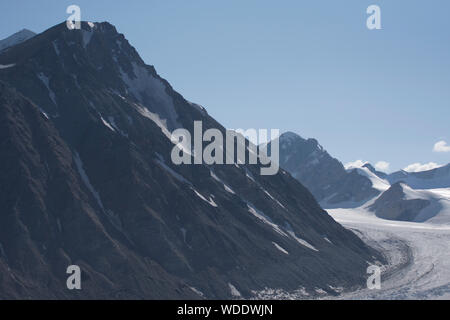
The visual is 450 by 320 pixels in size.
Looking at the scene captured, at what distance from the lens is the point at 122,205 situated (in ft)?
324

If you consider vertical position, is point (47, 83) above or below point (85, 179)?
above

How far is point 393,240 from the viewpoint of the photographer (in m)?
167

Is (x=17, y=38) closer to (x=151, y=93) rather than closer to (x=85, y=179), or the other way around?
(x=151, y=93)

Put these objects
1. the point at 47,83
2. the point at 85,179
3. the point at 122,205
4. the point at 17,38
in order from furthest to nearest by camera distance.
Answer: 1. the point at 17,38
2. the point at 47,83
3. the point at 85,179
4. the point at 122,205

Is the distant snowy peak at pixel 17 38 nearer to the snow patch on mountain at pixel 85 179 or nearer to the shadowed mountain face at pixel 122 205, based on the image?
the shadowed mountain face at pixel 122 205

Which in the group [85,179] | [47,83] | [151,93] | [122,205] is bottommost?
[122,205]

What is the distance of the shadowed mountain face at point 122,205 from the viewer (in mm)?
83375

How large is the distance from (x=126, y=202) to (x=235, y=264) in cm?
2002

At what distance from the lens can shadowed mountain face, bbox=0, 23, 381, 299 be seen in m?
→ 83.4

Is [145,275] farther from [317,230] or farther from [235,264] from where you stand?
[317,230]

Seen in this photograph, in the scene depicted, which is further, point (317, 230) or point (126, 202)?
point (317, 230)

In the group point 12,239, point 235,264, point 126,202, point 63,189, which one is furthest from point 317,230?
point 12,239

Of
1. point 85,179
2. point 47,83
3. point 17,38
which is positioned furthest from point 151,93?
point 17,38

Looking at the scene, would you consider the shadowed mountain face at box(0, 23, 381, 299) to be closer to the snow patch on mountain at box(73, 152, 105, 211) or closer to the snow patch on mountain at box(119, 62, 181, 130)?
the snow patch on mountain at box(73, 152, 105, 211)
